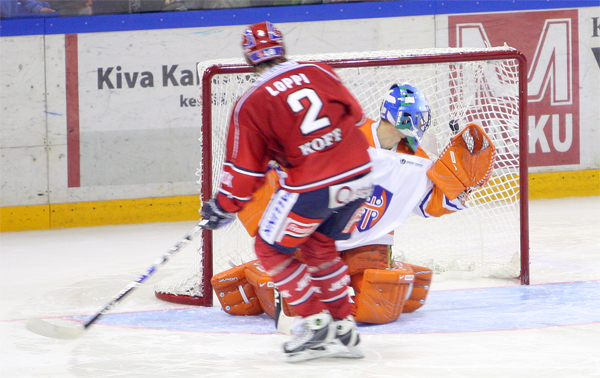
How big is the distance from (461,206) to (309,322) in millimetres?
915

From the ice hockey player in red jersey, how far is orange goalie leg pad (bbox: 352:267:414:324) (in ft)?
1.12

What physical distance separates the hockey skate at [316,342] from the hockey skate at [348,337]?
1 cm

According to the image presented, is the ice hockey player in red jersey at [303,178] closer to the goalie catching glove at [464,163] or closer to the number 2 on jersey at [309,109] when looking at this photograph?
the number 2 on jersey at [309,109]

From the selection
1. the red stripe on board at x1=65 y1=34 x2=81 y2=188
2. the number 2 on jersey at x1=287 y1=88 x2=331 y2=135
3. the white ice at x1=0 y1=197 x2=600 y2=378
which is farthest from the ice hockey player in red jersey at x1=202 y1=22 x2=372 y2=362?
the red stripe on board at x1=65 y1=34 x2=81 y2=188

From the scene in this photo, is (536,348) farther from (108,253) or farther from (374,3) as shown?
(374,3)

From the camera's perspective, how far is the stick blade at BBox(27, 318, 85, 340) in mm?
2496

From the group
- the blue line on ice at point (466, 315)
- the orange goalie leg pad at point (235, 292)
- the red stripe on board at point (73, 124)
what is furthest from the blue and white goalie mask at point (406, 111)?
the red stripe on board at point (73, 124)

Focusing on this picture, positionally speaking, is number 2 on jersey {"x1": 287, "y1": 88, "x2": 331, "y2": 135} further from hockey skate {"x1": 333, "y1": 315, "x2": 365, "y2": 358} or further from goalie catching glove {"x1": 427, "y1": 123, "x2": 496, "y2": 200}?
goalie catching glove {"x1": 427, "y1": 123, "x2": 496, "y2": 200}

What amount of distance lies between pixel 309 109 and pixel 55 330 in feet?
3.66

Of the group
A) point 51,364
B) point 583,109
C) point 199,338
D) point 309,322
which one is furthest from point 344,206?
point 583,109

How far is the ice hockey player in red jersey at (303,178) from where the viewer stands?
2.25 m

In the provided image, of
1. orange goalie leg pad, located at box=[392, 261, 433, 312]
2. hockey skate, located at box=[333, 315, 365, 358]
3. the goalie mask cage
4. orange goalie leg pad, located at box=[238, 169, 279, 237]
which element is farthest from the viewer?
the goalie mask cage

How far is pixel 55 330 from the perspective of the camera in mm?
2502

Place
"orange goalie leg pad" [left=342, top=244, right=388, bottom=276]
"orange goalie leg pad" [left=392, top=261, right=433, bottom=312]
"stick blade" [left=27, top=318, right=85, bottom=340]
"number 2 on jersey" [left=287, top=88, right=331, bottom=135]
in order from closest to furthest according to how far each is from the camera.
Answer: "number 2 on jersey" [left=287, top=88, right=331, bottom=135] → "stick blade" [left=27, top=318, right=85, bottom=340] → "orange goalie leg pad" [left=342, top=244, right=388, bottom=276] → "orange goalie leg pad" [left=392, top=261, right=433, bottom=312]
